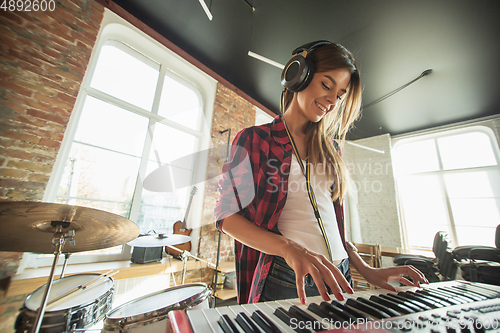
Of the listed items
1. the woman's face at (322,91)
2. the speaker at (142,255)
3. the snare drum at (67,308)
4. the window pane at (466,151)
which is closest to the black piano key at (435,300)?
the woman's face at (322,91)

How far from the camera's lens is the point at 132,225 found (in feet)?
4.03

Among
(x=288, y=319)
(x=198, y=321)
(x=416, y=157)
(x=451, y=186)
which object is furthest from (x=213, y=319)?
(x=416, y=157)

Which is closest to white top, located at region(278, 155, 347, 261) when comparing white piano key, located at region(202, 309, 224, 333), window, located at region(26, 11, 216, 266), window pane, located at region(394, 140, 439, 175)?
white piano key, located at region(202, 309, 224, 333)

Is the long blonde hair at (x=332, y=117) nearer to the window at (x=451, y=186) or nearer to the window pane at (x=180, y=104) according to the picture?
the window pane at (x=180, y=104)

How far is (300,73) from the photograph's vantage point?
0.92m

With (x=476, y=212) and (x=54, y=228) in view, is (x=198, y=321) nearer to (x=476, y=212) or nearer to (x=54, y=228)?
(x=54, y=228)

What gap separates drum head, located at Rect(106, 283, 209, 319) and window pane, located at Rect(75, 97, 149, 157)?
224 cm

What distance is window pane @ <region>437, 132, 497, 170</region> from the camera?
5.07 meters

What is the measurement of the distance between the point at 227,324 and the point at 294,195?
555 mm

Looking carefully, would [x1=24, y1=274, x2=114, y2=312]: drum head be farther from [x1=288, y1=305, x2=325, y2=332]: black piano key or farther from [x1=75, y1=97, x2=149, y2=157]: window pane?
[x1=75, y1=97, x2=149, y2=157]: window pane

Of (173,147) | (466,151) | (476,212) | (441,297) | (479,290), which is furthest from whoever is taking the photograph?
(466,151)

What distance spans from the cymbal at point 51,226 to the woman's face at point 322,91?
3.70ft

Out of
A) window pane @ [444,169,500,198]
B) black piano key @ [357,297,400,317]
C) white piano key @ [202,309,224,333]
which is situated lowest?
black piano key @ [357,297,400,317]

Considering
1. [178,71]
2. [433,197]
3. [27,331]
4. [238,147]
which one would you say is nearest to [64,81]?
[178,71]
